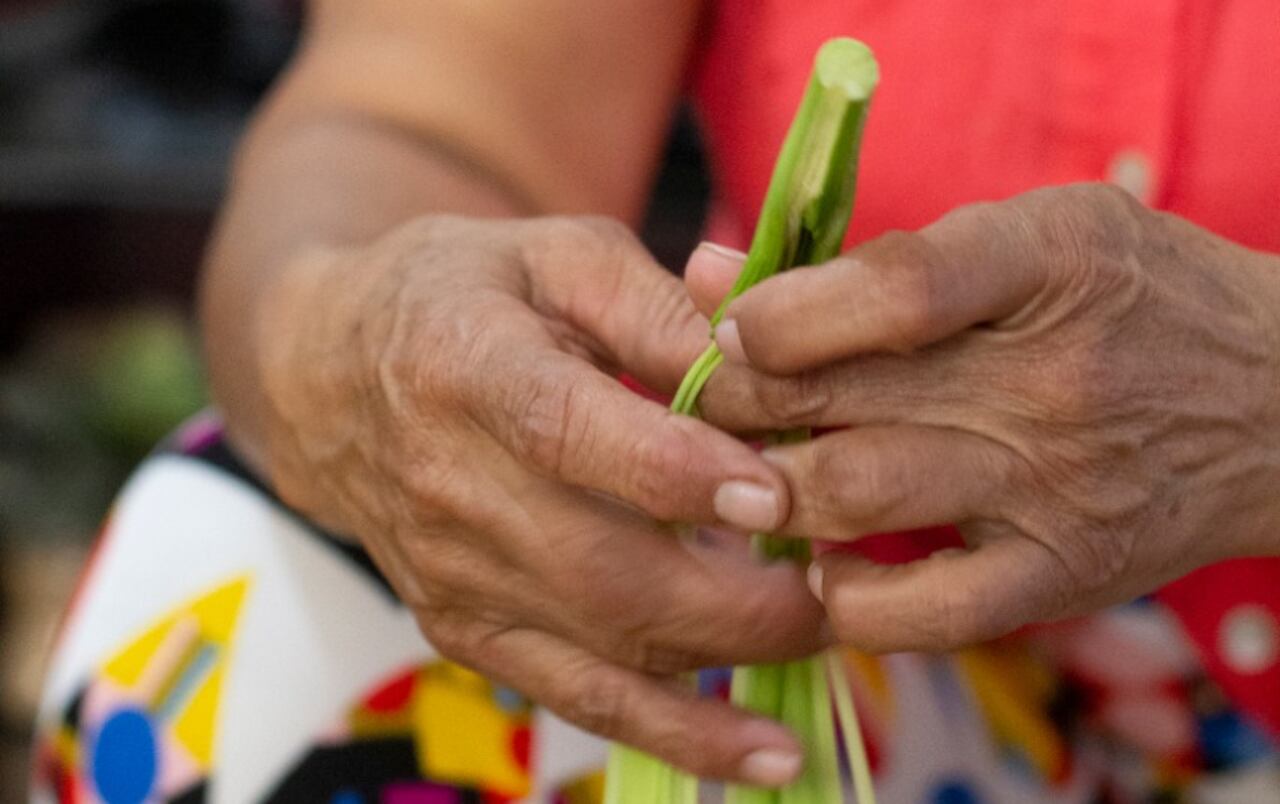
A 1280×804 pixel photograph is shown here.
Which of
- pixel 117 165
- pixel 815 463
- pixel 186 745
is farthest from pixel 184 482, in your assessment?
pixel 117 165

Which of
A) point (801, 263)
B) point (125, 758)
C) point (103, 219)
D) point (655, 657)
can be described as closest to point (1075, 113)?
point (801, 263)

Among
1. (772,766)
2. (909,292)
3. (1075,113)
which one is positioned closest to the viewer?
(909,292)

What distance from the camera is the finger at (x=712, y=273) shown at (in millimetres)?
472

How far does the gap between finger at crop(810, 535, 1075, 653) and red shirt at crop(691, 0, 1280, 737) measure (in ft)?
0.79

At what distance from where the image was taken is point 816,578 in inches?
18.8

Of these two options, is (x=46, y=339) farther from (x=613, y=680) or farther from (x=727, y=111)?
(x=613, y=680)

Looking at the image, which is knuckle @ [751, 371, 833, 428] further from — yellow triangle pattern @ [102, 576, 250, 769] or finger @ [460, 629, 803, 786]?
yellow triangle pattern @ [102, 576, 250, 769]

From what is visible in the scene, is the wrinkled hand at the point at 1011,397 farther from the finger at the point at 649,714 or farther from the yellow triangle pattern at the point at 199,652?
the yellow triangle pattern at the point at 199,652

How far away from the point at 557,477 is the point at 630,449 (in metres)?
0.04

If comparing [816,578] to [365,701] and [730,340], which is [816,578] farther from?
[365,701]

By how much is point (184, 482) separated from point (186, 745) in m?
0.16

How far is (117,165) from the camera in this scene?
5.33 feet

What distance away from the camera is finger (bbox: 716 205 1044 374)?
0.39m

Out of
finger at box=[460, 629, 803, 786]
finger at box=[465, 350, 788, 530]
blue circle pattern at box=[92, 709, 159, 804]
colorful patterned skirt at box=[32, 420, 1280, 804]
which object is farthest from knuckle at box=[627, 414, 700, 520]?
blue circle pattern at box=[92, 709, 159, 804]
